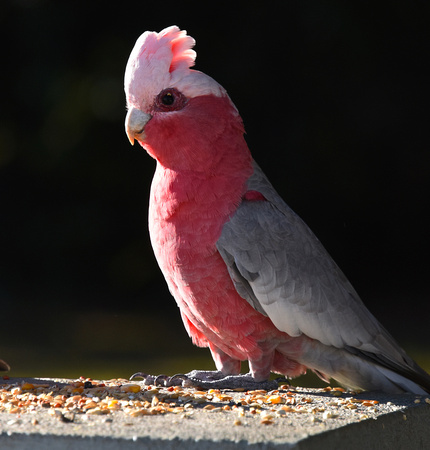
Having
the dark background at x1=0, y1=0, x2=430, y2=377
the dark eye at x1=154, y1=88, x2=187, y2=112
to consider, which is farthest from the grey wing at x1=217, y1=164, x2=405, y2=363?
the dark background at x1=0, y1=0, x2=430, y2=377

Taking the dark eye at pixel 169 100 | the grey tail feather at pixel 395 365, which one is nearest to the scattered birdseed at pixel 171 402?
the grey tail feather at pixel 395 365

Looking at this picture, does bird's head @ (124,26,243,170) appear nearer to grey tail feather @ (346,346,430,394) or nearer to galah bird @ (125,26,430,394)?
galah bird @ (125,26,430,394)

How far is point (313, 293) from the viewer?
7.13ft

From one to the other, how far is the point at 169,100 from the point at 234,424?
3.43 ft

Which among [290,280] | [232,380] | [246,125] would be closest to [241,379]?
[232,380]

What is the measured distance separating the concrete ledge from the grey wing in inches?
7.4

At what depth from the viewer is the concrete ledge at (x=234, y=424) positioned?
4.74 feet

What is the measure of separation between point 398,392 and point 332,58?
152 inches

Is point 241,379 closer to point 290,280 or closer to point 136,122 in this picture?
point 290,280

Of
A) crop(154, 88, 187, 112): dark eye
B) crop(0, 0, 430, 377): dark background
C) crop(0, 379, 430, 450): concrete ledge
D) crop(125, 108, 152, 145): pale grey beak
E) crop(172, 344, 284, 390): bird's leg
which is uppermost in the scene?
crop(0, 0, 430, 377): dark background

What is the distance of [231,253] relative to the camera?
211cm

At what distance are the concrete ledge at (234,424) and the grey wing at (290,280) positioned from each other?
0.62ft

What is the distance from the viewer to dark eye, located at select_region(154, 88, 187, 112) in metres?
2.18

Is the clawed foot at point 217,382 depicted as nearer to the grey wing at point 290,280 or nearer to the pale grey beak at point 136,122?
the grey wing at point 290,280
